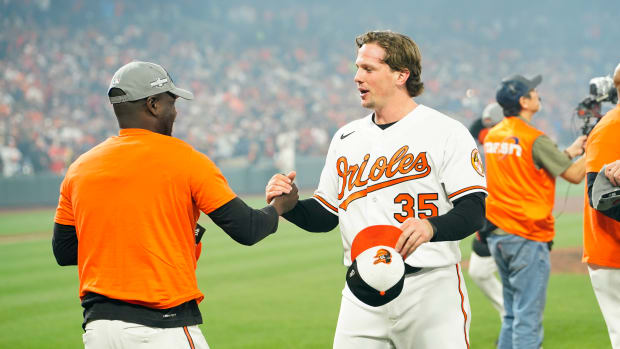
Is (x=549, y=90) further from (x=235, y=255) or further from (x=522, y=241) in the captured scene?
(x=522, y=241)

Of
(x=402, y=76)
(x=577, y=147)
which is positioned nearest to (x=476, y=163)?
(x=402, y=76)

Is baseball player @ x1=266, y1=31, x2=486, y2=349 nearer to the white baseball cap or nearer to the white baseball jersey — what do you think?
the white baseball jersey

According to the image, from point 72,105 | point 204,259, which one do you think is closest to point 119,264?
point 204,259

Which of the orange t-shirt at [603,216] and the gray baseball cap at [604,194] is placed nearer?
the gray baseball cap at [604,194]

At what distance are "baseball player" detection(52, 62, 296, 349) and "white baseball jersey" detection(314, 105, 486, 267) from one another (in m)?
0.62

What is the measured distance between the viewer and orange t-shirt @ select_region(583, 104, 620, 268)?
4117mm

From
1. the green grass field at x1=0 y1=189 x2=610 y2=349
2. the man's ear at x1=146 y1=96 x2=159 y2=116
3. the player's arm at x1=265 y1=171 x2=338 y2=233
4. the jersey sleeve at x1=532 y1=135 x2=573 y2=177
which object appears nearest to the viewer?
the man's ear at x1=146 y1=96 x2=159 y2=116

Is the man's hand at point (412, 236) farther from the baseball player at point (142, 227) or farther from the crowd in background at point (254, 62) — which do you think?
the crowd in background at point (254, 62)

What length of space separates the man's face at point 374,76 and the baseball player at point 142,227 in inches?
34.6

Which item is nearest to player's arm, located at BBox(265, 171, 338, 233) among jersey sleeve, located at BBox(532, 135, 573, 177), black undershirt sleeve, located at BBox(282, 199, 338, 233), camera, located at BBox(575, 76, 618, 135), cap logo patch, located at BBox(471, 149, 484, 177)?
black undershirt sleeve, located at BBox(282, 199, 338, 233)

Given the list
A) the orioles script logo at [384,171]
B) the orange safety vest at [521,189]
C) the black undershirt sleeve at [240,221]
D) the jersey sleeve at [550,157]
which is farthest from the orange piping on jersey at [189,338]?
the jersey sleeve at [550,157]

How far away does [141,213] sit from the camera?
10.5 feet

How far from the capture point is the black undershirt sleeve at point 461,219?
3.33 meters

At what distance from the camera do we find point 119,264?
10.6 feet
